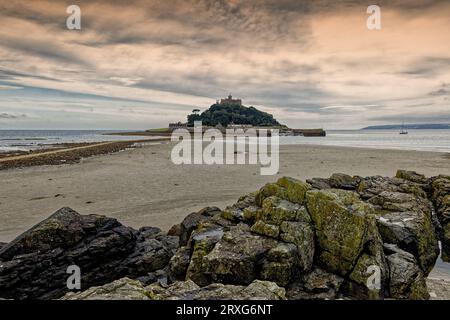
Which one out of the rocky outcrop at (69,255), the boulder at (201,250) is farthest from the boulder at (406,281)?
the rocky outcrop at (69,255)

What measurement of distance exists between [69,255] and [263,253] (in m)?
5.89

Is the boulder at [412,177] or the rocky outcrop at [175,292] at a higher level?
the boulder at [412,177]

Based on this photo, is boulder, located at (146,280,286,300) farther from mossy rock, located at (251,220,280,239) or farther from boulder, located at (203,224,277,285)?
mossy rock, located at (251,220,280,239)

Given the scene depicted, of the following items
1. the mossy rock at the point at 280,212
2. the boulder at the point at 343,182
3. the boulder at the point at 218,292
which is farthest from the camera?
the boulder at the point at 343,182

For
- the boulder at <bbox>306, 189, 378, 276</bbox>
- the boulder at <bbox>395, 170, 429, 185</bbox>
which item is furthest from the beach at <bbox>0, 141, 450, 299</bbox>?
the boulder at <bbox>395, 170, 429, 185</bbox>

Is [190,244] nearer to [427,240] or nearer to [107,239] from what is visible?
[107,239]

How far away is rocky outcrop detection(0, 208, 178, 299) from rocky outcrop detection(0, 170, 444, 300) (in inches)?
1.0

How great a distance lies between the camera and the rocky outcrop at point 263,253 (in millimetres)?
7195

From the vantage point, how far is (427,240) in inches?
399

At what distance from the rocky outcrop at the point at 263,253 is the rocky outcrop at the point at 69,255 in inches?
1.0

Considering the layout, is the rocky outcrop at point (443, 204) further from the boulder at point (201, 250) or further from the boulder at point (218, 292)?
the boulder at point (218, 292)

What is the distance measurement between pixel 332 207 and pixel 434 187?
10.3 meters

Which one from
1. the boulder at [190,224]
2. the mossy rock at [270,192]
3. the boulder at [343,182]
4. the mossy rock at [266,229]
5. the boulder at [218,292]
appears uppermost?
the mossy rock at [270,192]

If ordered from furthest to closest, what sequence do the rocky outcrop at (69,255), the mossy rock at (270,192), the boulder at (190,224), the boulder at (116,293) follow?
the boulder at (190,224), the mossy rock at (270,192), the rocky outcrop at (69,255), the boulder at (116,293)
